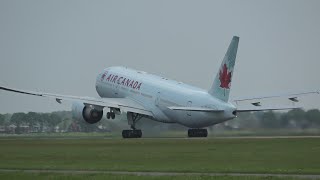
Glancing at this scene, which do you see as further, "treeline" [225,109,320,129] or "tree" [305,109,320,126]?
"treeline" [225,109,320,129]

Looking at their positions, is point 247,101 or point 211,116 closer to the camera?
point 211,116

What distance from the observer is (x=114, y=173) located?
42250 millimetres

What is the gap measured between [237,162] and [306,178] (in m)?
11.1

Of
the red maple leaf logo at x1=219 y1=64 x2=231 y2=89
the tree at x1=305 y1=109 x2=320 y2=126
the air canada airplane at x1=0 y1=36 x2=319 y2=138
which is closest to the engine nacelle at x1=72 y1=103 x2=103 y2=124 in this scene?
the air canada airplane at x1=0 y1=36 x2=319 y2=138

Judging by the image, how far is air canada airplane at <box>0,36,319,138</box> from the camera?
8206cm

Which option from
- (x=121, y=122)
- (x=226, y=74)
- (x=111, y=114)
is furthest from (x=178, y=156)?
(x=121, y=122)

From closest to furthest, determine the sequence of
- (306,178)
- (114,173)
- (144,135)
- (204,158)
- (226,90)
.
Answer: (306,178), (114,173), (204,158), (226,90), (144,135)

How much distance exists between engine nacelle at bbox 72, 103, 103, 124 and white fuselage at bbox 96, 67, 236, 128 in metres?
5.27

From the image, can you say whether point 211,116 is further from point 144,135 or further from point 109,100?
point 109,100

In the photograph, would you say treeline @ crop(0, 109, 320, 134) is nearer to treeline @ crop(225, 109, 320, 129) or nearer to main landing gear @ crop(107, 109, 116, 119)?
treeline @ crop(225, 109, 320, 129)

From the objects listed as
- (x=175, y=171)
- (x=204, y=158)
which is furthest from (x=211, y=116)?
(x=175, y=171)

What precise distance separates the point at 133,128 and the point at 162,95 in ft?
16.2

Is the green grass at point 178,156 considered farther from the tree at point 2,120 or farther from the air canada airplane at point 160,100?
the tree at point 2,120

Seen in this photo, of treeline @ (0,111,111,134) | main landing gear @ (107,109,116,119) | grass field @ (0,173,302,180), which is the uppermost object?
treeline @ (0,111,111,134)
